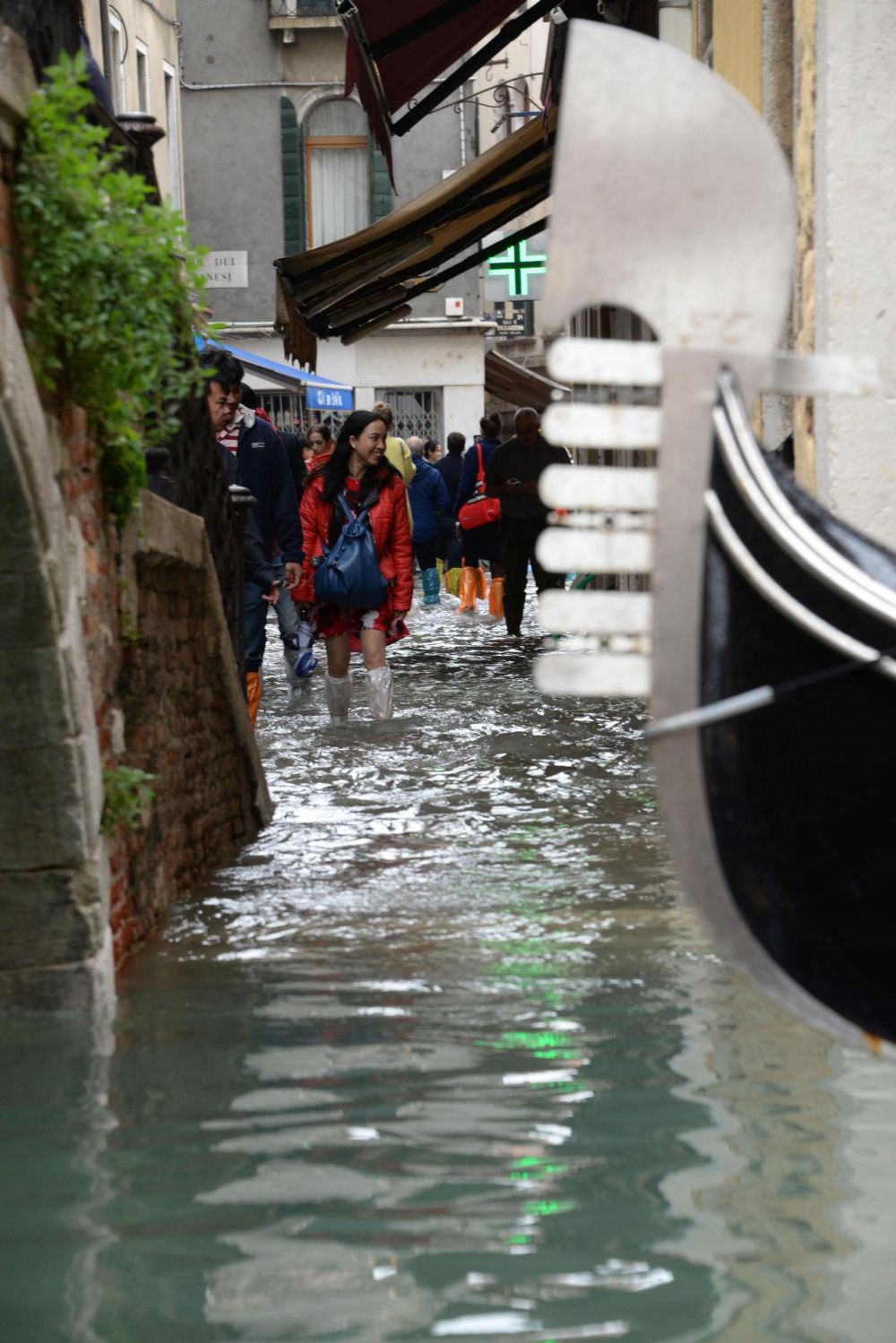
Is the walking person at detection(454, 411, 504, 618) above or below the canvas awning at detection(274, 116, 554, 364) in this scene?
below

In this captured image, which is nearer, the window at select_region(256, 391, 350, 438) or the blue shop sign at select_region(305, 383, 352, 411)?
the blue shop sign at select_region(305, 383, 352, 411)

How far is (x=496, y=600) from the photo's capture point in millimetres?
15750

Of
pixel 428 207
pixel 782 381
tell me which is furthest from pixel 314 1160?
pixel 428 207

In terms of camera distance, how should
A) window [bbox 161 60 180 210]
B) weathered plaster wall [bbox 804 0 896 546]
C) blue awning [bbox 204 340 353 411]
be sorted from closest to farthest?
weathered plaster wall [bbox 804 0 896 546]
blue awning [bbox 204 340 353 411]
window [bbox 161 60 180 210]

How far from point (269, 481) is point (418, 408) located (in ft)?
54.3

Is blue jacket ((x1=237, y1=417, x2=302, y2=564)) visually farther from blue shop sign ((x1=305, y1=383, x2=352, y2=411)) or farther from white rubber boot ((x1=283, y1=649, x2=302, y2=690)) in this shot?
blue shop sign ((x1=305, y1=383, x2=352, y2=411))

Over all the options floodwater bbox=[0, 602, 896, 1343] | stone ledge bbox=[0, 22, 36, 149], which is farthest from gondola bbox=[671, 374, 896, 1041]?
stone ledge bbox=[0, 22, 36, 149]

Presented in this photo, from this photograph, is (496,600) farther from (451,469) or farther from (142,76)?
(142,76)

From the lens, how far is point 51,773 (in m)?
4.57

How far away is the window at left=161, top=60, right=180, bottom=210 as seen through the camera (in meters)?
23.3

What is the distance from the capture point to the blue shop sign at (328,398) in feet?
70.0

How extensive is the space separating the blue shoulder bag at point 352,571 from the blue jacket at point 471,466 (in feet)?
19.8

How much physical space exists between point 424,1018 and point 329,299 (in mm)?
7776

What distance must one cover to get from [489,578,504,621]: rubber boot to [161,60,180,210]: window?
31.3 ft
